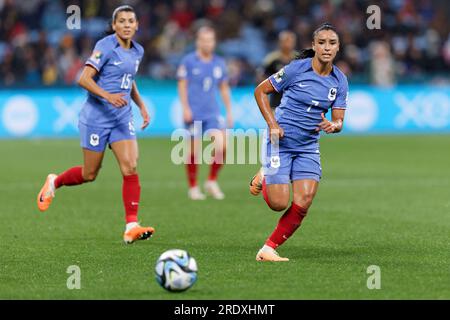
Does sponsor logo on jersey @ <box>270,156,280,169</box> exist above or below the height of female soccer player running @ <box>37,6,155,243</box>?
below

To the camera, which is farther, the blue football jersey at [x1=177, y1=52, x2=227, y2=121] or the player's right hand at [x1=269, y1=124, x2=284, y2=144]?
the blue football jersey at [x1=177, y1=52, x2=227, y2=121]

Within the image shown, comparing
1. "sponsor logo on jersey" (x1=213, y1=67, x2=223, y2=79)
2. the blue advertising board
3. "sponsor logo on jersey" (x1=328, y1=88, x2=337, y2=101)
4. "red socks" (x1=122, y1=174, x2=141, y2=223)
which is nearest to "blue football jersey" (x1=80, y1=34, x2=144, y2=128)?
"red socks" (x1=122, y1=174, x2=141, y2=223)

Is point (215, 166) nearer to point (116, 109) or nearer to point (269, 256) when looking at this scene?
point (116, 109)

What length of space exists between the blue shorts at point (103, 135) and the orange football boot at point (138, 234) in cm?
97

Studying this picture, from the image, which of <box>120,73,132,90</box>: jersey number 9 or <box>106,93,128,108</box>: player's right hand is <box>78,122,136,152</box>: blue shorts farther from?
Result: <box>106,93,128,108</box>: player's right hand

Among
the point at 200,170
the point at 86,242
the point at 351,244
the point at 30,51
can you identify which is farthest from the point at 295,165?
the point at 30,51

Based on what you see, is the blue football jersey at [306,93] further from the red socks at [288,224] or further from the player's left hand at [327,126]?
the red socks at [288,224]

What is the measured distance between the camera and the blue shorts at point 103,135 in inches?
412

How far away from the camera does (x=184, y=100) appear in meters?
15.0

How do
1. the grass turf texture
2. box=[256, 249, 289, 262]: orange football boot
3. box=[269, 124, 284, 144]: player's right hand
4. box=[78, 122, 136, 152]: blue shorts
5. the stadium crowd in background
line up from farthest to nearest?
the stadium crowd in background, box=[78, 122, 136, 152]: blue shorts, box=[269, 124, 284, 144]: player's right hand, box=[256, 249, 289, 262]: orange football boot, the grass turf texture

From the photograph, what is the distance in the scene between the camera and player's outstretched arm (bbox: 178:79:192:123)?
1498 cm

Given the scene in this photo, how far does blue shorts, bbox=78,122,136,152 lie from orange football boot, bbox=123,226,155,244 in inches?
38.2

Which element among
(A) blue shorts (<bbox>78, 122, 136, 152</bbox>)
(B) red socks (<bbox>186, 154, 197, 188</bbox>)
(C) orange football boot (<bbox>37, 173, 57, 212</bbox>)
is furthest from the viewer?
(B) red socks (<bbox>186, 154, 197, 188</bbox>)

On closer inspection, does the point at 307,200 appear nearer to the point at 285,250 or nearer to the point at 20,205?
the point at 285,250
